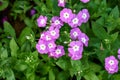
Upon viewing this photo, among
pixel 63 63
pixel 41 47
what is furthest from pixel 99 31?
pixel 41 47

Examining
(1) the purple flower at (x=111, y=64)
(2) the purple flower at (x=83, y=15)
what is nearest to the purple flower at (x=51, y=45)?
(2) the purple flower at (x=83, y=15)

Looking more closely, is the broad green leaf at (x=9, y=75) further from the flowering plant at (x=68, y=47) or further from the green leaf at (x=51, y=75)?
the green leaf at (x=51, y=75)

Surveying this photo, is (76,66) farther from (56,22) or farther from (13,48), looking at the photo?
(13,48)

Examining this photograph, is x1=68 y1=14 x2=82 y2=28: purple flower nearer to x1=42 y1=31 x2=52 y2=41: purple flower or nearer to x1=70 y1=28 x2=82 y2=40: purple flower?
x1=70 y1=28 x2=82 y2=40: purple flower

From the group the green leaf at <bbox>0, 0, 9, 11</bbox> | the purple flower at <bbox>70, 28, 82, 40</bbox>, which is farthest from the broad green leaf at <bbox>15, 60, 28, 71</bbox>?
the green leaf at <bbox>0, 0, 9, 11</bbox>

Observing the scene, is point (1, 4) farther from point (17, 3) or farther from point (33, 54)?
point (33, 54)

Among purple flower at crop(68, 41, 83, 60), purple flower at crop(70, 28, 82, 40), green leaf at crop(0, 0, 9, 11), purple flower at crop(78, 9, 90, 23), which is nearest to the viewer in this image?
purple flower at crop(68, 41, 83, 60)

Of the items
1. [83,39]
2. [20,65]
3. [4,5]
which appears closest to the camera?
[83,39]
